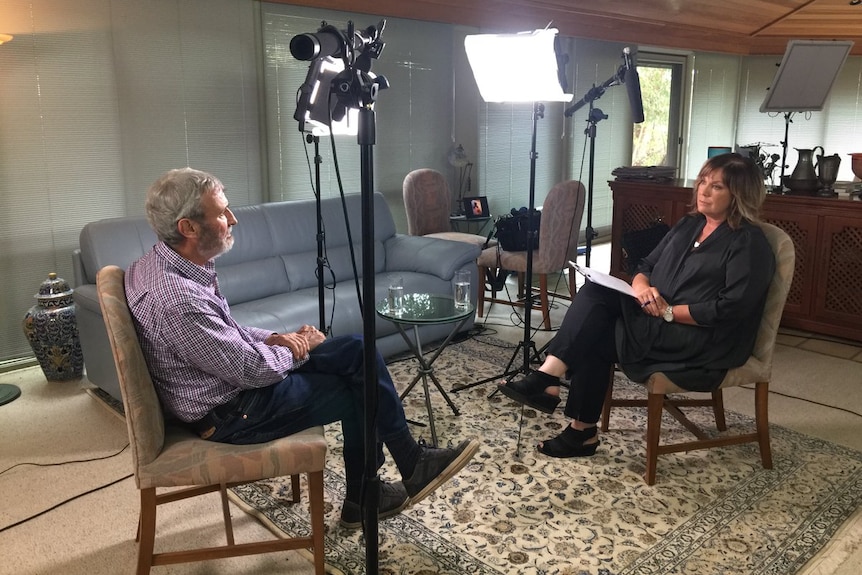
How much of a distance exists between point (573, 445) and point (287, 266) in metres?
1.89

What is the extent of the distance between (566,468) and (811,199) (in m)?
2.50

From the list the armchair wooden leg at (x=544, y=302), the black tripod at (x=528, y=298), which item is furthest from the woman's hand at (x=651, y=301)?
the armchair wooden leg at (x=544, y=302)

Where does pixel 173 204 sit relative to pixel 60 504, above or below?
above

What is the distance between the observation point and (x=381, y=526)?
233 cm

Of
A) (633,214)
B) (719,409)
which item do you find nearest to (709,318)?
(719,409)

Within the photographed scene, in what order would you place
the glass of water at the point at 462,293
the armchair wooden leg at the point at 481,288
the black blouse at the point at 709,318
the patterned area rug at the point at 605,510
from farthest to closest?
the armchair wooden leg at the point at 481,288 < the glass of water at the point at 462,293 < the black blouse at the point at 709,318 < the patterned area rug at the point at 605,510

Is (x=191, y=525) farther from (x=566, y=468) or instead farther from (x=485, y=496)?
(x=566, y=468)

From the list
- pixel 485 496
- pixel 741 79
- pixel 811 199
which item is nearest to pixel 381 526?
pixel 485 496

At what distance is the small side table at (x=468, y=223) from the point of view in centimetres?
551

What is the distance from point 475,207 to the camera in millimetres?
5641

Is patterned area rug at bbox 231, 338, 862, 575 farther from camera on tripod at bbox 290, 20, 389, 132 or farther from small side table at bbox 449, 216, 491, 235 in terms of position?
small side table at bbox 449, 216, 491, 235

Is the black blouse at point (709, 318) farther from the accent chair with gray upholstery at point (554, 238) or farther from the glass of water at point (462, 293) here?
the accent chair with gray upholstery at point (554, 238)

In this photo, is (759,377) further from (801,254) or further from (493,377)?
(801,254)

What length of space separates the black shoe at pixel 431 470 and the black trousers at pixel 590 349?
64cm
